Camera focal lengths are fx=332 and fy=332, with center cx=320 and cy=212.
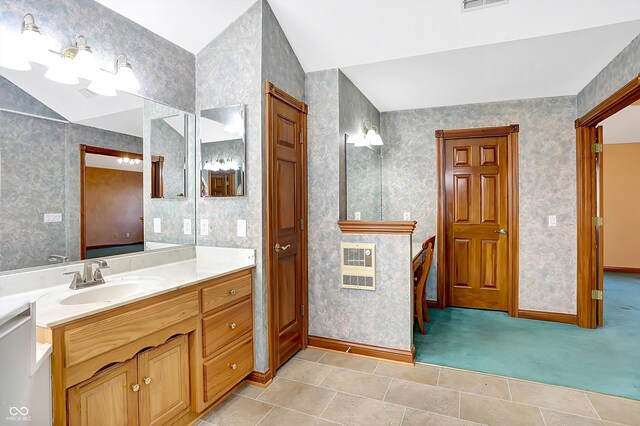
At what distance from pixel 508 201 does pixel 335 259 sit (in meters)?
2.37

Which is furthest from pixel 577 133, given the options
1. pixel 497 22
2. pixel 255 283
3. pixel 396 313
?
pixel 255 283

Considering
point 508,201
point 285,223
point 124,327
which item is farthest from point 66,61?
point 508,201

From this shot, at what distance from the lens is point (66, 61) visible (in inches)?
68.8

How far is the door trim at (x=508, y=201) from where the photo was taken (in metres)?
3.84

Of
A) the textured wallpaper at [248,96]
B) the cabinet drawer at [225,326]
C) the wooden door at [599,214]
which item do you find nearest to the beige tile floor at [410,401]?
the textured wallpaper at [248,96]

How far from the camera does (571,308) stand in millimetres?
3627

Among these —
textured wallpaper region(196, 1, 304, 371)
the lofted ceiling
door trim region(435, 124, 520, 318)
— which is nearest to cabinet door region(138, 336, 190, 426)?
textured wallpaper region(196, 1, 304, 371)

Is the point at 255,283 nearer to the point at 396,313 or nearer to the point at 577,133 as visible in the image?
the point at 396,313

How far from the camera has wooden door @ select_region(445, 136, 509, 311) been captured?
13.2ft

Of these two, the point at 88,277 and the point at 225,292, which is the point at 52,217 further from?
the point at 225,292

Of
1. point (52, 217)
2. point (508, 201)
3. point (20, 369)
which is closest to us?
point (20, 369)

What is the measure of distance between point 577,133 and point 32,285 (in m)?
4.74

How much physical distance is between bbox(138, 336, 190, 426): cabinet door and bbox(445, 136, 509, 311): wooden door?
3.38 meters

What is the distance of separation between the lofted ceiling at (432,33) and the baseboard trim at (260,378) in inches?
97.7
